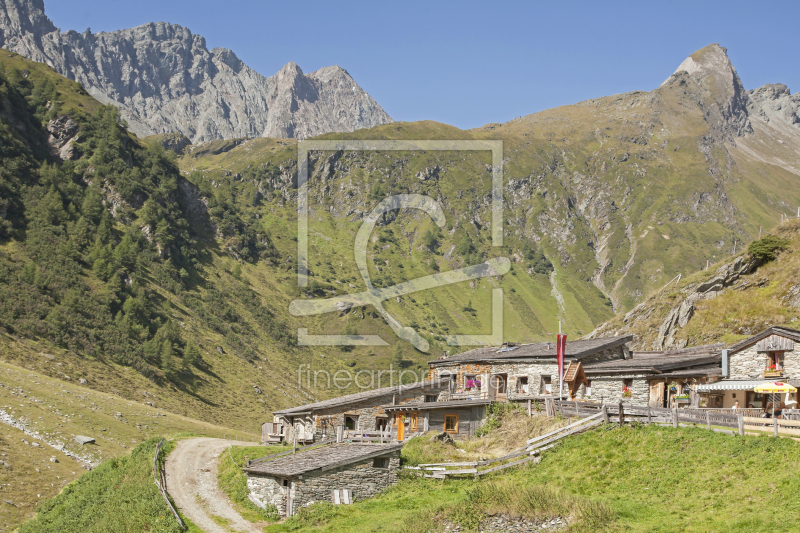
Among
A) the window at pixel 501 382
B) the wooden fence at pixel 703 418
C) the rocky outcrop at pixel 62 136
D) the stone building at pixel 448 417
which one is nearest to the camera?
the wooden fence at pixel 703 418

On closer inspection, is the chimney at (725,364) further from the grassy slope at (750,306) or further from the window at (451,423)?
the window at (451,423)

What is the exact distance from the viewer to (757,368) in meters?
37.5

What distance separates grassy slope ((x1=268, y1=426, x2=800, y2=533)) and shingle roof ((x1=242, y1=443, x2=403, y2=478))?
1931mm

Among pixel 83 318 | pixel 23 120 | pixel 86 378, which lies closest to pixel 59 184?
pixel 23 120

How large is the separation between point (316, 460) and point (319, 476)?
1466 mm

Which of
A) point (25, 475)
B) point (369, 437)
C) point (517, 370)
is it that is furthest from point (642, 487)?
point (25, 475)

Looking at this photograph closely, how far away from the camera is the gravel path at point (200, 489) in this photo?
29.9 m

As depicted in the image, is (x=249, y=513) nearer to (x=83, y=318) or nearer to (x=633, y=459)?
(x=633, y=459)

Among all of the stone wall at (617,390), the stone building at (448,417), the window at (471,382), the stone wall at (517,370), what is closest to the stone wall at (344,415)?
the stone building at (448,417)

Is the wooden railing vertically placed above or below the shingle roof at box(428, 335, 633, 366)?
below

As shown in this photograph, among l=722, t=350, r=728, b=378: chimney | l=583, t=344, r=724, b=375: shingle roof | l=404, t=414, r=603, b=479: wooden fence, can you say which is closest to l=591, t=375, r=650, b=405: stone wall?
l=583, t=344, r=724, b=375: shingle roof

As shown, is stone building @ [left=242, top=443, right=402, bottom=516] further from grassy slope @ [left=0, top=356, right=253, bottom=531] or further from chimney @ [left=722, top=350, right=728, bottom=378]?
chimney @ [left=722, top=350, right=728, bottom=378]

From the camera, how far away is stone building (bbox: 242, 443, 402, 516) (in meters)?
Answer: 30.3

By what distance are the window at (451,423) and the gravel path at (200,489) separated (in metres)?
13.6
